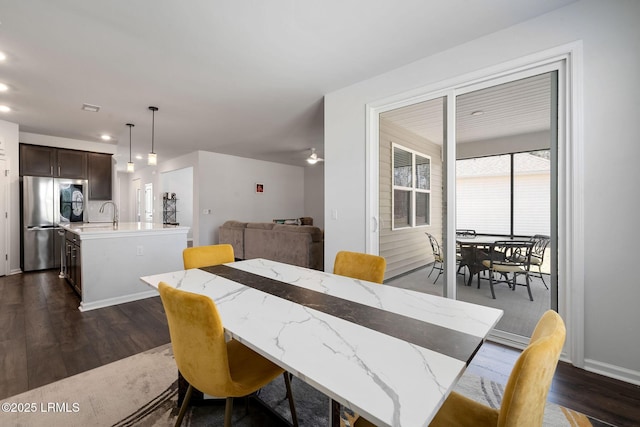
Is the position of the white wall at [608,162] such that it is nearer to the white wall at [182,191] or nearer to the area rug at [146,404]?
the area rug at [146,404]

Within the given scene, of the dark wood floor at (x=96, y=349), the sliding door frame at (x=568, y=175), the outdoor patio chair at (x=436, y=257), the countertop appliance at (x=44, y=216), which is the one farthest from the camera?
the countertop appliance at (x=44, y=216)

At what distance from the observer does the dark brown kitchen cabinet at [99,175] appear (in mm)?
5801

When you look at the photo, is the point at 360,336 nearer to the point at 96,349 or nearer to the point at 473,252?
the point at 473,252

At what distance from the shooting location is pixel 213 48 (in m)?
2.48

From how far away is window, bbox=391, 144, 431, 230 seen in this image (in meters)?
2.99

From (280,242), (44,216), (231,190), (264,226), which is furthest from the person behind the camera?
(231,190)

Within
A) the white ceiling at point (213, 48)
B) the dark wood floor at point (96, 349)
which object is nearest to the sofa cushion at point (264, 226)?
the white ceiling at point (213, 48)

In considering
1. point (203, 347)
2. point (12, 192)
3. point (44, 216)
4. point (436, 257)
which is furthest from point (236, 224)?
point (203, 347)

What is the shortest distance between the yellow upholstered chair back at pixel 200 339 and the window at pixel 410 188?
249cm

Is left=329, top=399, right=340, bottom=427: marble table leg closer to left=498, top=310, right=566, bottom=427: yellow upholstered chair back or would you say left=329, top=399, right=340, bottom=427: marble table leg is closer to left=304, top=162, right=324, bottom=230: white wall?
left=498, top=310, right=566, bottom=427: yellow upholstered chair back

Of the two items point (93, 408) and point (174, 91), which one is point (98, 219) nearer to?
point (174, 91)

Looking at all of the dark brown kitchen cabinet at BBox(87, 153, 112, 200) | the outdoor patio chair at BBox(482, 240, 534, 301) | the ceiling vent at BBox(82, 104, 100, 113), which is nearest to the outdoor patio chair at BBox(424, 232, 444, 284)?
the outdoor patio chair at BBox(482, 240, 534, 301)

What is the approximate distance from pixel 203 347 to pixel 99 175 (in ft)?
21.7

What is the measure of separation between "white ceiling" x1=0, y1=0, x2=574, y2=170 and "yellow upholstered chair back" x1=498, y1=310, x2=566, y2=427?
2.24m
